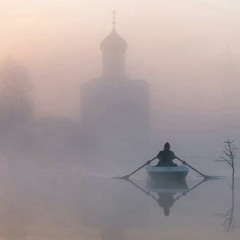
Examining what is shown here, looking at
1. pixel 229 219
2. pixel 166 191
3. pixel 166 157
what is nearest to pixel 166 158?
pixel 166 157

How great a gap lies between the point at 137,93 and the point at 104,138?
3752 mm

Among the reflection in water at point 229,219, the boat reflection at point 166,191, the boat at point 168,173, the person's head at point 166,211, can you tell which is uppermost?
the boat at point 168,173

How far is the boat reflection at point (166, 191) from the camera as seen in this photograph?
12.3 m

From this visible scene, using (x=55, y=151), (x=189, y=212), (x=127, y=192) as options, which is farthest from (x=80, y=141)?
(x=189, y=212)

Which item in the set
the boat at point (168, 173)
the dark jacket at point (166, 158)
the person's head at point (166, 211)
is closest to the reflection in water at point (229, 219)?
the person's head at point (166, 211)

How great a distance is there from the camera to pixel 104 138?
41.2m

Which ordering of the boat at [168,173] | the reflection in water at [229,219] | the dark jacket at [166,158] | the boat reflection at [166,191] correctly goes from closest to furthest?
the reflection in water at [229,219], the boat reflection at [166,191], the boat at [168,173], the dark jacket at [166,158]

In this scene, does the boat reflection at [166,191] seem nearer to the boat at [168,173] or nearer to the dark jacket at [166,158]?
the boat at [168,173]

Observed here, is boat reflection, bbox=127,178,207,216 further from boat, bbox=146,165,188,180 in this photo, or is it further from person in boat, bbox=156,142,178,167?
person in boat, bbox=156,142,178,167

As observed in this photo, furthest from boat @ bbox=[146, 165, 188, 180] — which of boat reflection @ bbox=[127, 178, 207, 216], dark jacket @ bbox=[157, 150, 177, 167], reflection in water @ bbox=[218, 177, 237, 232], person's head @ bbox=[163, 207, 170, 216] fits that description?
person's head @ bbox=[163, 207, 170, 216]

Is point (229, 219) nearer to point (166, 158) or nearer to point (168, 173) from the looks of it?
point (168, 173)

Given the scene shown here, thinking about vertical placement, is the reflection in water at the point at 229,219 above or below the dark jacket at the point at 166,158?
below

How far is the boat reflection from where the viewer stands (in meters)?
12.3

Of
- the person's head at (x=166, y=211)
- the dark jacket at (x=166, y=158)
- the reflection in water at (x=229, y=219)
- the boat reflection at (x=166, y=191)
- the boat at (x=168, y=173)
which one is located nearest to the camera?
the reflection in water at (x=229, y=219)
